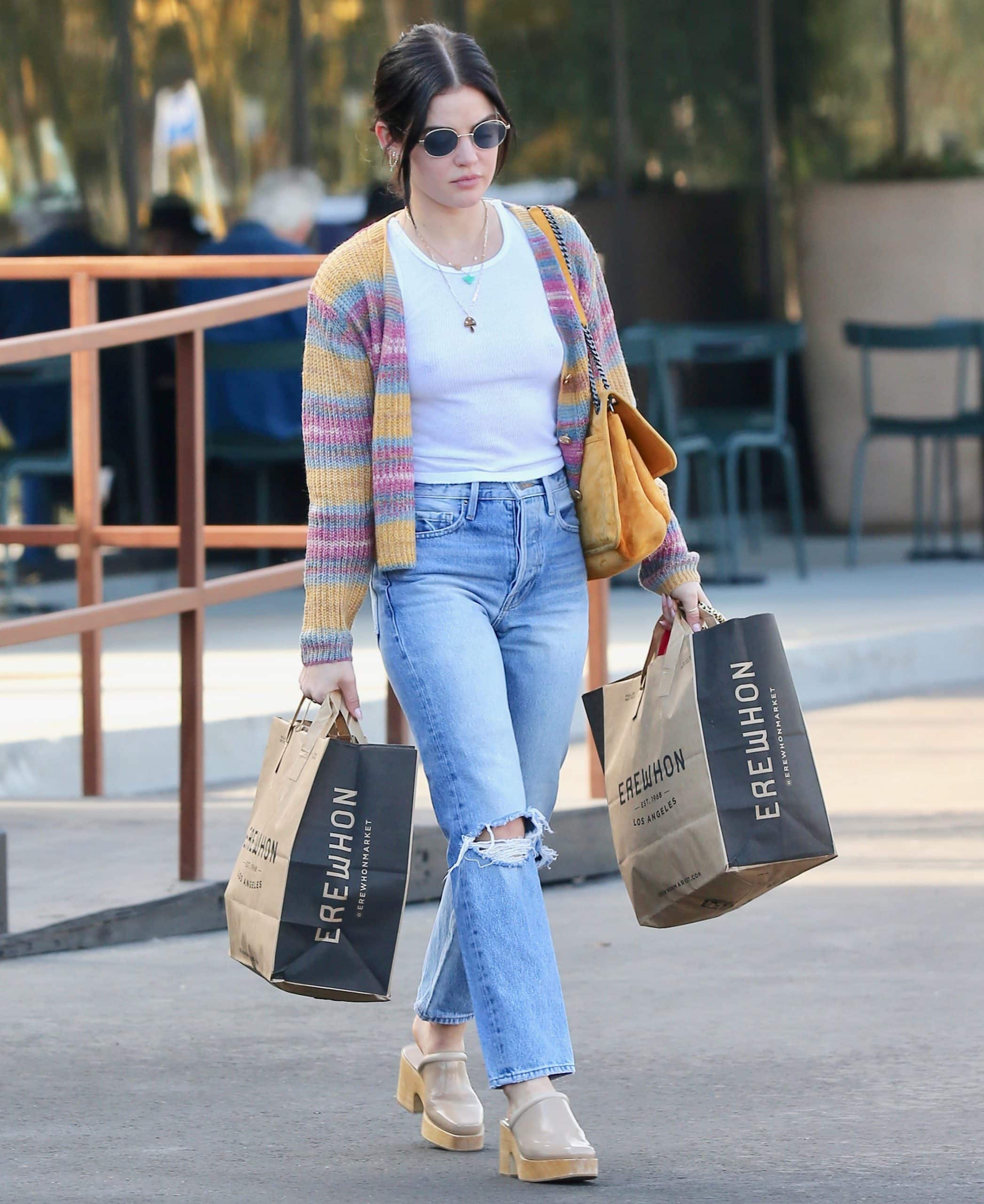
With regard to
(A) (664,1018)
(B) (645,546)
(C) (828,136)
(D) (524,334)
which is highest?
(C) (828,136)

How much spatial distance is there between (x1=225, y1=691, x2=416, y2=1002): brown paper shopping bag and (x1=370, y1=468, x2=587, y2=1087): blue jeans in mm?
77

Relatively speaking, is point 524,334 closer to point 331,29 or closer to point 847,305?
point 331,29

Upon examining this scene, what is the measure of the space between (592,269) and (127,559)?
7313 mm

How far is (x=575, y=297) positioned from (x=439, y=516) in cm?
40

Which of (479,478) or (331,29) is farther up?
(331,29)

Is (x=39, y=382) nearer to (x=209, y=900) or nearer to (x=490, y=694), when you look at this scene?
(x=209, y=900)

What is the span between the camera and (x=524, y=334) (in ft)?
12.1

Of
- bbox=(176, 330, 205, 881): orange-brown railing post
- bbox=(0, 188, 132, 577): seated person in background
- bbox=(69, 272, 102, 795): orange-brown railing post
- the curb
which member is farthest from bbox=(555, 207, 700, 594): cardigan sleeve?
bbox=(0, 188, 132, 577): seated person in background

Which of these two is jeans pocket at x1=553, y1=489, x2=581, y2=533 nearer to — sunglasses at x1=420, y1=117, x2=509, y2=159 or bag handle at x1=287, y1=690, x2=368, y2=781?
bag handle at x1=287, y1=690, x2=368, y2=781

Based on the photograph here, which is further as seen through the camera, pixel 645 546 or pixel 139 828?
pixel 139 828

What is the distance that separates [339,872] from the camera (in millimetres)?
3619

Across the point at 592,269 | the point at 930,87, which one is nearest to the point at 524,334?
the point at 592,269

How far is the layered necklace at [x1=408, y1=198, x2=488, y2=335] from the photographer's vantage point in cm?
367

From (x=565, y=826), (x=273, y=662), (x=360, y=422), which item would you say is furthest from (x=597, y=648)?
(x=273, y=662)
